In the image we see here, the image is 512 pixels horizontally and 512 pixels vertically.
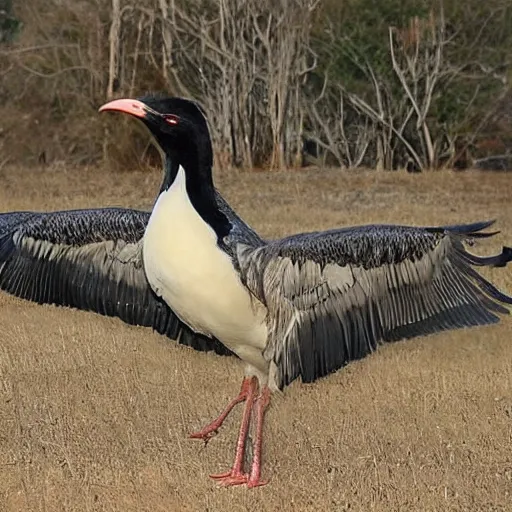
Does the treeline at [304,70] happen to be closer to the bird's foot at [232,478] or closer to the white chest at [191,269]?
the bird's foot at [232,478]

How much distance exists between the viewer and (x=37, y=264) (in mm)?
5969

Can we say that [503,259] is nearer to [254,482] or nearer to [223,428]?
[254,482]

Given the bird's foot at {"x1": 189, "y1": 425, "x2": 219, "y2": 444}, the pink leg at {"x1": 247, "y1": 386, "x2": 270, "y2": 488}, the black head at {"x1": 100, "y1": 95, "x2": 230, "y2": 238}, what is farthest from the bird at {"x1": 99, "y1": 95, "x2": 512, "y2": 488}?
the bird's foot at {"x1": 189, "y1": 425, "x2": 219, "y2": 444}

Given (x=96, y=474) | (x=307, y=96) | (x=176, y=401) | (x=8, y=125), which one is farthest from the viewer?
(x=8, y=125)

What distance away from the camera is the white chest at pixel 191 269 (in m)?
5.02

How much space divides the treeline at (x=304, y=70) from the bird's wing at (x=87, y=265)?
975 inches

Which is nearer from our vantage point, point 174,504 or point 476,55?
point 174,504

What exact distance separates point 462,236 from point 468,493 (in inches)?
48.8

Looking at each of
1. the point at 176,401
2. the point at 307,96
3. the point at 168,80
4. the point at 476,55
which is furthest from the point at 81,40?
the point at 176,401

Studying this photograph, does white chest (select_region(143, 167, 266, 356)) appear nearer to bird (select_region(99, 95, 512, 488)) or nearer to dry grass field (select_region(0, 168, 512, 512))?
bird (select_region(99, 95, 512, 488))

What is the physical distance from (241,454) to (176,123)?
181 centimetres

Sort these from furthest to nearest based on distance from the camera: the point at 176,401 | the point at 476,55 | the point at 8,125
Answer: the point at 8,125
the point at 476,55
the point at 176,401

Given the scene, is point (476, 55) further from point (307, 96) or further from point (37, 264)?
point (37, 264)

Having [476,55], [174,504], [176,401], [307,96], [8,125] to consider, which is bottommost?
[8,125]
